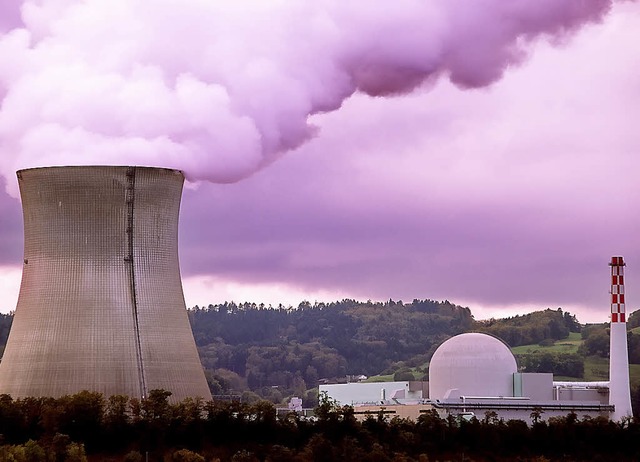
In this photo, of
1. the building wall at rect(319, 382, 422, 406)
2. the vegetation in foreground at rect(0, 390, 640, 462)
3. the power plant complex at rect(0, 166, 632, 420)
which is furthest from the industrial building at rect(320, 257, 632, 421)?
the power plant complex at rect(0, 166, 632, 420)

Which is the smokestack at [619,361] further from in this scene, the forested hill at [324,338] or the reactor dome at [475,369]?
the forested hill at [324,338]


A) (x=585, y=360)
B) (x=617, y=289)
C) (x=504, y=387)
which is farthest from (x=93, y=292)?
(x=585, y=360)

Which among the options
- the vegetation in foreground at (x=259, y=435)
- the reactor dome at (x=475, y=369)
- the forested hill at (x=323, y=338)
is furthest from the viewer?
the forested hill at (x=323, y=338)

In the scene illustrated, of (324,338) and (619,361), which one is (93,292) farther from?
(324,338)

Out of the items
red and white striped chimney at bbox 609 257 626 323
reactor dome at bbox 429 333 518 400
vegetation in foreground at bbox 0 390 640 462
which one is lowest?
vegetation in foreground at bbox 0 390 640 462

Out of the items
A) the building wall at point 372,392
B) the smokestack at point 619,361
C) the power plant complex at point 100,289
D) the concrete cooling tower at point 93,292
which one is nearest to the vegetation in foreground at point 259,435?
the power plant complex at point 100,289

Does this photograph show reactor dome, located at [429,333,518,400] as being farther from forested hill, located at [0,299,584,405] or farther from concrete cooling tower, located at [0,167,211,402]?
forested hill, located at [0,299,584,405]

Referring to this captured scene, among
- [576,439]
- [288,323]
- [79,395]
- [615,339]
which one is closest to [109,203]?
[79,395]
